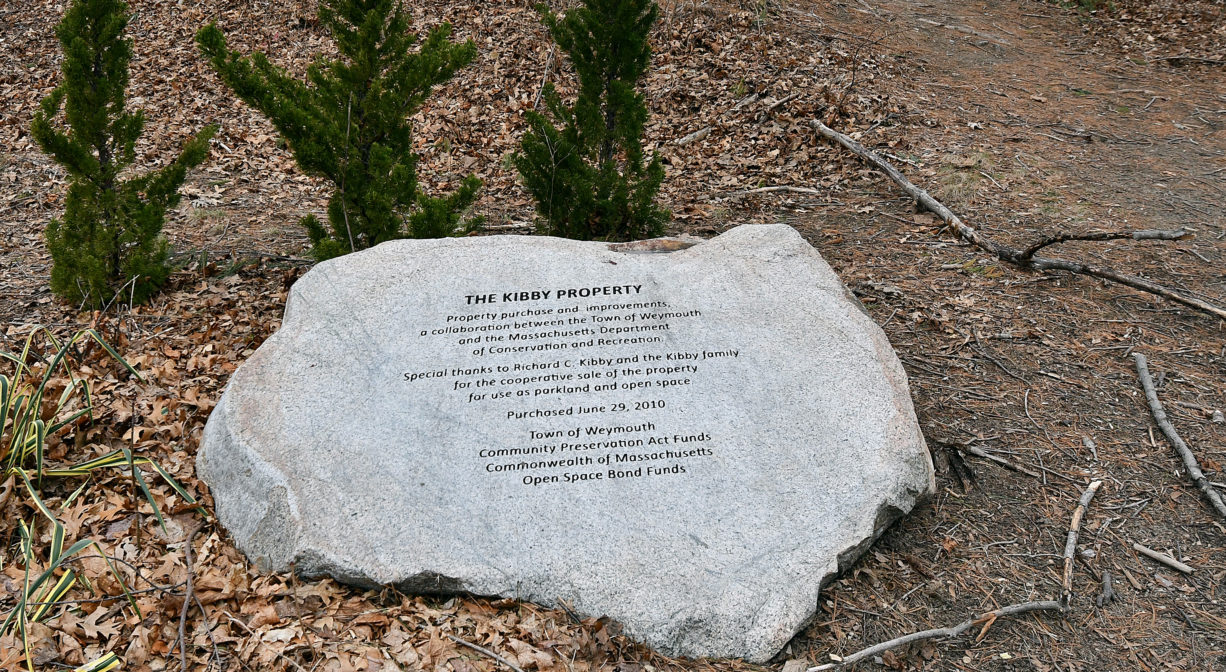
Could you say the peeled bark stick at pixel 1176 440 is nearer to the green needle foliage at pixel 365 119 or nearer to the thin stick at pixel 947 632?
the thin stick at pixel 947 632

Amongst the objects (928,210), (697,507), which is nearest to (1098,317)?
(928,210)

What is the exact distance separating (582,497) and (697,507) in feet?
1.37

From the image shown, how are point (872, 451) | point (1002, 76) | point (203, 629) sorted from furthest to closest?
point (1002, 76) < point (872, 451) < point (203, 629)

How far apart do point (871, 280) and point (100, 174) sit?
14.8 feet

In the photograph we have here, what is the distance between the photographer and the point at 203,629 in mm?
2873

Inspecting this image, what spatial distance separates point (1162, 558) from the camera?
331 cm

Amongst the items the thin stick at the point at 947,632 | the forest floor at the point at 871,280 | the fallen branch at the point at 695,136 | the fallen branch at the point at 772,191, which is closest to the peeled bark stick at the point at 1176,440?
the forest floor at the point at 871,280

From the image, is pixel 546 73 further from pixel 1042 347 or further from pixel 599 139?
pixel 1042 347

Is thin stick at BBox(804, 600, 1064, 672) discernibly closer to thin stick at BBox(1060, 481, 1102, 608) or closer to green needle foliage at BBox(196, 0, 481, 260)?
thin stick at BBox(1060, 481, 1102, 608)

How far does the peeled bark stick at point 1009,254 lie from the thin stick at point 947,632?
2419mm

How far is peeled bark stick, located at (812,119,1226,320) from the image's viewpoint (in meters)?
4.70

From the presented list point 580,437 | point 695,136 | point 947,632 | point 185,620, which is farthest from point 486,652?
point 695,136

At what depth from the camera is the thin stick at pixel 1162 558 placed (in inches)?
129

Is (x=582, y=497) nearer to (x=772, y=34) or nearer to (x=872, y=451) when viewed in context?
(x=872, y=451)
